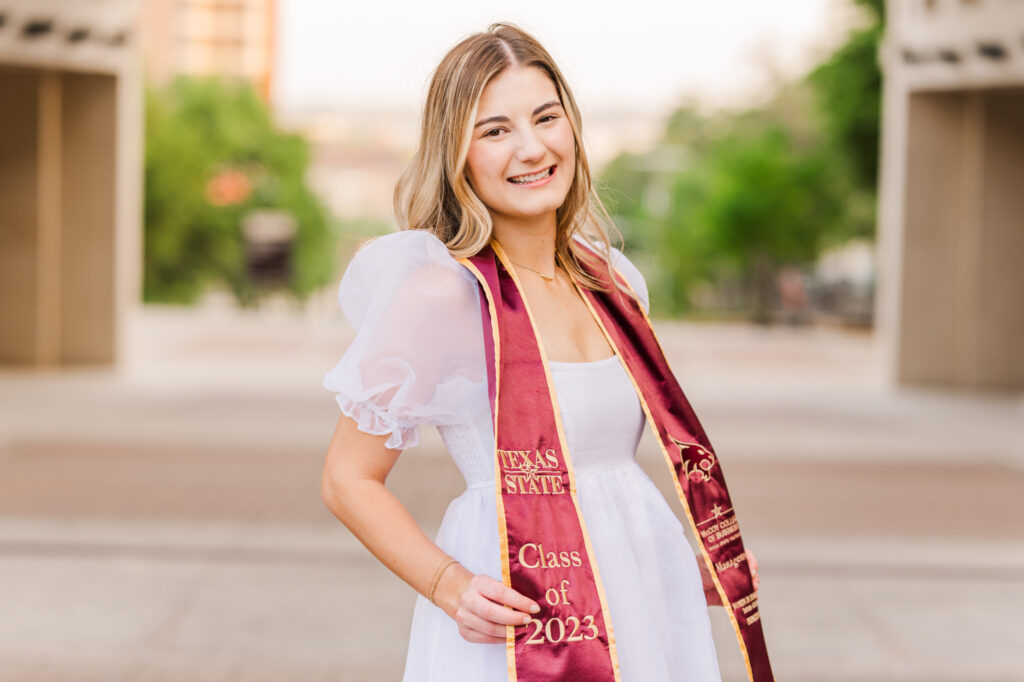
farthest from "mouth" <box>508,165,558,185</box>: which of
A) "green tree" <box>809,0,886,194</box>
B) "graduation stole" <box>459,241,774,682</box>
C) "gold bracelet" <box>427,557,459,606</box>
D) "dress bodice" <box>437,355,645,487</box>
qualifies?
"green tree" <box>809,0,886,194</box>

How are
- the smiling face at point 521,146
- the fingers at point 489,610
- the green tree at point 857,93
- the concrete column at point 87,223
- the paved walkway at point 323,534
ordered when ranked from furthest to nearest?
the green tree at point 857,93 < the concrete column at point 87,223 < the paved walkway at point 323,534 < the smiling face at point 521,146 < the fingers at point 489,610

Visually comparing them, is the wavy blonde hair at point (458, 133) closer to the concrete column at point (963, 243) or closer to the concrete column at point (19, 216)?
the concrete column at point (963, 243)

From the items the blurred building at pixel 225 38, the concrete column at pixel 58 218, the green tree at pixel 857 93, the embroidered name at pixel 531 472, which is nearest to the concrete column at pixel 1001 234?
the concrete column at pixel 58 218

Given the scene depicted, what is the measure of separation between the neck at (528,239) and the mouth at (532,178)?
95 millimetres

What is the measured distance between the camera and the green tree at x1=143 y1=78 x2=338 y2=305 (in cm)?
4347

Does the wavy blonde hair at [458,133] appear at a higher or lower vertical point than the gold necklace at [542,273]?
higher

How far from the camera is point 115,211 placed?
1597cm

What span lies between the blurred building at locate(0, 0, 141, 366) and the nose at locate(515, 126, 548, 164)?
14.2 metres

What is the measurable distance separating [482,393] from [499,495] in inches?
7.5

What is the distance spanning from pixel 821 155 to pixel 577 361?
32.4 meters

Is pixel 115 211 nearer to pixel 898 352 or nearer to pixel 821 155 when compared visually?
pixel 898 352

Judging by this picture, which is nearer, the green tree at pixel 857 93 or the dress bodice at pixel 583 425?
the dress bodice at pixel 583 425

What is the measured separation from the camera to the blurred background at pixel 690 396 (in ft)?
18.0

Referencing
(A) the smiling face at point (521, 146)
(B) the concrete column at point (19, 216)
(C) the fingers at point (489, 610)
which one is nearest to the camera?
(C) the fingers at point (489, 610)
